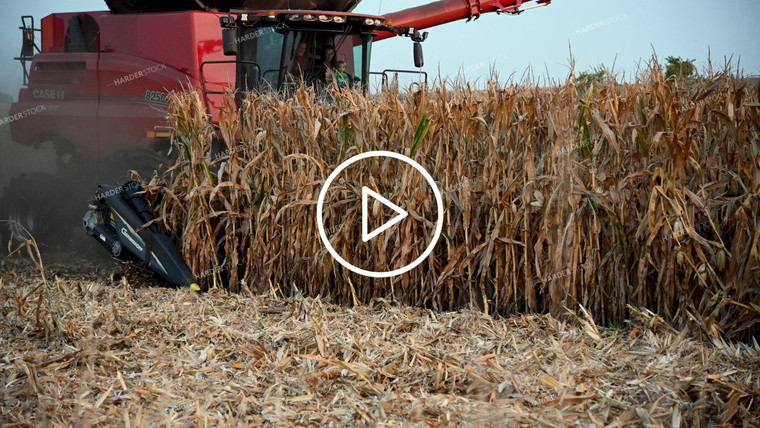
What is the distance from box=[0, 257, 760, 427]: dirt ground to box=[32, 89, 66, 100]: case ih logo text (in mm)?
4357

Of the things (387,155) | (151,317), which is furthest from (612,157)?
(151,317)

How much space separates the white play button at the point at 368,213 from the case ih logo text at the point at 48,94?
5.27 m

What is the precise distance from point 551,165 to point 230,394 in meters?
2.43

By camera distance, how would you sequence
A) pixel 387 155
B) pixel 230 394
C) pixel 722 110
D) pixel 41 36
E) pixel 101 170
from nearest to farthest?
pixel 230 394, pixel 722 110, pixel 387 155, pixel 101 170, pixel 41 36

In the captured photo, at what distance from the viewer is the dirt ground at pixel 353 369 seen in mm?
3150

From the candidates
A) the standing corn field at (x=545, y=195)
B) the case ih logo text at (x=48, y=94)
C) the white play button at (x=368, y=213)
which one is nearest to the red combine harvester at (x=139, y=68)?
the case ih logo text at (x=48, y=94)

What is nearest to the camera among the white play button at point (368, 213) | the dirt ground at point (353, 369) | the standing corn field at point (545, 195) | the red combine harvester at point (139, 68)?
the dirt ground at point (353, 369)

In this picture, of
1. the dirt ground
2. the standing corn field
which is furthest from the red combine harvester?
the dirt ground

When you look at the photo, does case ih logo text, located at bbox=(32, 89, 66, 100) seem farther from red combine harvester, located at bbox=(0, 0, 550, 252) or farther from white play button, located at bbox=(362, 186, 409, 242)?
white play button, located at bbox=(362, 186, 409, 242)

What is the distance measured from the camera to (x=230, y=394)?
3.38 meters

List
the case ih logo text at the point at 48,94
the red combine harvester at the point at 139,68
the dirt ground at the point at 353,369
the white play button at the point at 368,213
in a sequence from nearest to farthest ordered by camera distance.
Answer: the dirt ground at the point at 353,369 → the white play button at the point at 368,213 → the red combine harvester at the point at 139,68 → the case ih logo text at the point at 48,94

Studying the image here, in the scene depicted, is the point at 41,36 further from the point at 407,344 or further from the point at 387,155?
the point at 407,344

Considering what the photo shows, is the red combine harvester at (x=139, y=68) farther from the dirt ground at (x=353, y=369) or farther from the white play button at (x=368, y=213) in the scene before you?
the dirt ground at (x=353, y=369)

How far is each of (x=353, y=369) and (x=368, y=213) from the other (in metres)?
1.69
